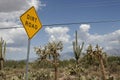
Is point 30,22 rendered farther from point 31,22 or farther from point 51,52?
point 51,52

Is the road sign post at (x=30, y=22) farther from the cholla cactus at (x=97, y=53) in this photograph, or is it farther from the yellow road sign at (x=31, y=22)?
the cholla cactus at (x=97, y=53)

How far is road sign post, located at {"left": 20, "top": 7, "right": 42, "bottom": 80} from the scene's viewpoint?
39.5 ft

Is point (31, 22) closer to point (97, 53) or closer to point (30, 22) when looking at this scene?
point (30, 22)

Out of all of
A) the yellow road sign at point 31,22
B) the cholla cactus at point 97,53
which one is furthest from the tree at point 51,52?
the yellow road sign at point 31,22

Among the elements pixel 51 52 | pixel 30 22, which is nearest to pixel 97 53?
pixel 51 52

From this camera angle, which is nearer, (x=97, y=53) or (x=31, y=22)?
(x=31, y=22)

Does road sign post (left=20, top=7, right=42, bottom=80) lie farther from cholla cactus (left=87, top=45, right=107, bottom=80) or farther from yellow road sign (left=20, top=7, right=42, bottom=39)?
cholla cactus (left=87, top=45, right=107, bottom=80)

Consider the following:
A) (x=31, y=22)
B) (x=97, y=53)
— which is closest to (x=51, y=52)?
(x=97, y=53)

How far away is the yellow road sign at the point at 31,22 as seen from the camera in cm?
1208

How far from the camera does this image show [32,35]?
12.3m

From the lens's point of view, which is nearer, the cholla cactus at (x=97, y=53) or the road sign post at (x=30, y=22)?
the road sign post at (x=30, y=22)

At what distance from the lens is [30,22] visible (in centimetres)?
1237

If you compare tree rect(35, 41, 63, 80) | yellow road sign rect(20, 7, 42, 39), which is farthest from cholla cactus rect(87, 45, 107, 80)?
yellow road sign rect(20, 7, 42, 39)

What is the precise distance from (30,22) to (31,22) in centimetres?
→ 8
